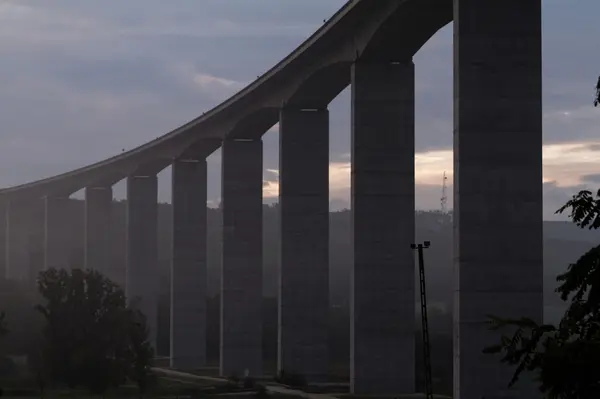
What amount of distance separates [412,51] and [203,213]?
39840 millimetres

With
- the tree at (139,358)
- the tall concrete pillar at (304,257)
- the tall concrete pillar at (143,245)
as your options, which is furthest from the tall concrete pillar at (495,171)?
the tall concrete pillar at (143,245)

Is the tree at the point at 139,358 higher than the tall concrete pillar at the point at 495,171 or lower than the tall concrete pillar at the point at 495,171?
lower

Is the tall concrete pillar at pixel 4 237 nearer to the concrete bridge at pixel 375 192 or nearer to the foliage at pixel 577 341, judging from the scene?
the concrete bridge at pixel 375 192

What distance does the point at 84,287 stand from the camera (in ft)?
224

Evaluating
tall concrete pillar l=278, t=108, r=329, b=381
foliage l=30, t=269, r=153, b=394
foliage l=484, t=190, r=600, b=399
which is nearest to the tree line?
foliage l=30, t=269, r=153, b=394

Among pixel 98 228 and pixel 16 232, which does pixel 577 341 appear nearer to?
pixel 98 228

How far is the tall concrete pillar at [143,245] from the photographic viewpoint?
102 meters

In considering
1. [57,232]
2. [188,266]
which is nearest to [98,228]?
[57,232]

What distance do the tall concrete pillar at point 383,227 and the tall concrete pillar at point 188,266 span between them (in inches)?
1376

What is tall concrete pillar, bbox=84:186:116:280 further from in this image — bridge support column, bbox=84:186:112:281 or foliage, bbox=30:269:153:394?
foliage, bbox=30:269:153:394

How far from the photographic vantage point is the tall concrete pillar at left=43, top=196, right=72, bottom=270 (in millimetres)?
130250

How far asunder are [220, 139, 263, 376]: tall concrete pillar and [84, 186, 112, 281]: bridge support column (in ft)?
139

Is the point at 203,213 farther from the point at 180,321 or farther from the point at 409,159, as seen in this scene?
→ the point at 409,159

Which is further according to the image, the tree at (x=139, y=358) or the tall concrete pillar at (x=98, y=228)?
the tall concrete pillar at (x=98, y=228)
